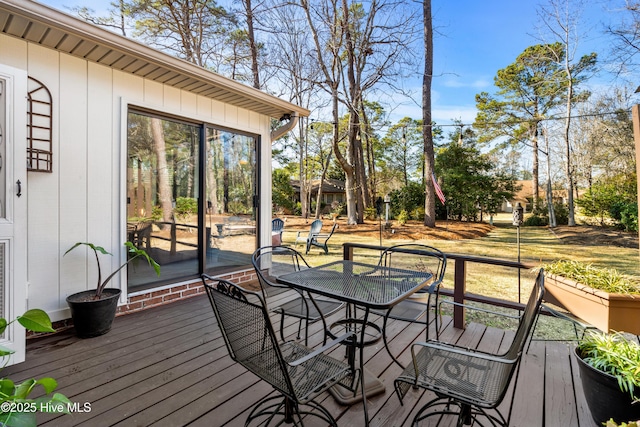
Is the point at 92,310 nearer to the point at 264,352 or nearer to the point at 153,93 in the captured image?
the point at 264,352

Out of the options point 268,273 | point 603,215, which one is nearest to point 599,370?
point 268,273

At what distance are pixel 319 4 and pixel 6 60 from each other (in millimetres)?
7846

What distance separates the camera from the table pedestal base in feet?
6.01

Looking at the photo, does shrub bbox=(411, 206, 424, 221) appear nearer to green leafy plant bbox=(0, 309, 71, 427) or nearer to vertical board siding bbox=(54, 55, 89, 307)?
vertical board siding bbox=(54, 55, 89, 307)

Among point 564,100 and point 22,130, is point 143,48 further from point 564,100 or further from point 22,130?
point 564,100

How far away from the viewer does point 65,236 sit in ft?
9.21

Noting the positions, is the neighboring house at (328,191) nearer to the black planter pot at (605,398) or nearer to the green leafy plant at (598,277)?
the green leafy plant at (598,277)

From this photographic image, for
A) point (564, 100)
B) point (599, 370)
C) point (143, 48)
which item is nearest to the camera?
point (599, 370)

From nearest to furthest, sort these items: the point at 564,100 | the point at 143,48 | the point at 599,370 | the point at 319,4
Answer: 1. the point at 599,370
2. the point at 143,48
3. the point at 319,4
4. the point at 564,100

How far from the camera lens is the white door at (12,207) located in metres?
2.17

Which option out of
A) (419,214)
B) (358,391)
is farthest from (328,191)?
(358,391)

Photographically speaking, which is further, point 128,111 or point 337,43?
point 337,43

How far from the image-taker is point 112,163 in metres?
3.10

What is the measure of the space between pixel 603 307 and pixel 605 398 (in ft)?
2.04
